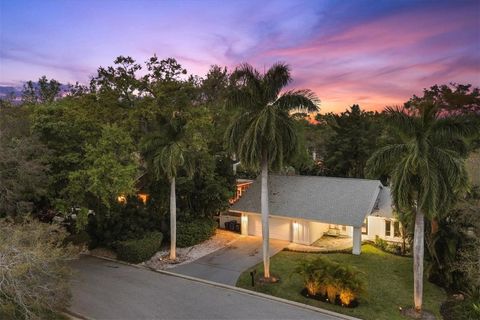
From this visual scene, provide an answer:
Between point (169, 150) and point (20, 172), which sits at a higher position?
point (169, 150)

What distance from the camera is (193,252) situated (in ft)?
71.0

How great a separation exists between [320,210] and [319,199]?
3.74 feet

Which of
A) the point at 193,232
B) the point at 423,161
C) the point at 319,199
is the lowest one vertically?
the point at 193,232

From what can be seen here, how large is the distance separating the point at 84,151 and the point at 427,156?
16988 millimetres

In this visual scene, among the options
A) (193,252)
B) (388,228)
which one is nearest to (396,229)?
(388,228)

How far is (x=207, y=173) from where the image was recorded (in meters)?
23.7

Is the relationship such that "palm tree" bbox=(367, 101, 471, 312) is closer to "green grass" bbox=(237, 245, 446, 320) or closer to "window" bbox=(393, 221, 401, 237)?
"green grass" bbox=(237, 245, 446, 320)

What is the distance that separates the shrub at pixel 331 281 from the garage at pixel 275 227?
827cm

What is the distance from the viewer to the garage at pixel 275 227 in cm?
2350

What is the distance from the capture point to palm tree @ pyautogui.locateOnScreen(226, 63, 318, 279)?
15.8 meters

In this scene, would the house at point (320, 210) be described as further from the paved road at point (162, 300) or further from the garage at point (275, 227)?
the paved road at point (162, 300)

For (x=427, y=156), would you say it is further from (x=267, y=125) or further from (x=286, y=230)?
(x=286, y=230)

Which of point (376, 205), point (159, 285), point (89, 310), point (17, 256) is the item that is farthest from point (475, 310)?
point (17, 256)

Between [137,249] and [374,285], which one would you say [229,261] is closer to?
[137,249]
